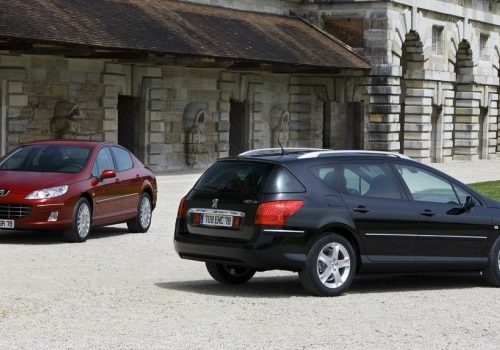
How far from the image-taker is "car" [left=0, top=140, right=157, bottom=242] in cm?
1716

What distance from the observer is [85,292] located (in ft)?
41.0

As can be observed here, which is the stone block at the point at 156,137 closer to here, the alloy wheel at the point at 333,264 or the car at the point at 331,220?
the car at the point at 331,220

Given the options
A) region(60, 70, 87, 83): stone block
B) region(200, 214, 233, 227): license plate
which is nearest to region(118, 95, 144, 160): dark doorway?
region(60, 70, 87, 83): stone block

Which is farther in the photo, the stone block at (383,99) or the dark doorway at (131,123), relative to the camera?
the stone block at (383,99)

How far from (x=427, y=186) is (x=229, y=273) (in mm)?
2151

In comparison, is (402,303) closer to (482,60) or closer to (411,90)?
(411,90)

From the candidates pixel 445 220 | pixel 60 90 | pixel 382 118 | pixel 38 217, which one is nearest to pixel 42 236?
pixel 38 217

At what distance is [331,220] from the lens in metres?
12.5

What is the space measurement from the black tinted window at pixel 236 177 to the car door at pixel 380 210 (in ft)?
2.64

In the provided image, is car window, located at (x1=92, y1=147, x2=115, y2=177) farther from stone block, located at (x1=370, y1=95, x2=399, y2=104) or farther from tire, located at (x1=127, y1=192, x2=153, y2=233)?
stone block, located at (x1=370, y1=95, x2=399, y2=104)

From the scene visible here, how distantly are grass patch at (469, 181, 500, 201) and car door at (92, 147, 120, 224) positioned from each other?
39.7 ft

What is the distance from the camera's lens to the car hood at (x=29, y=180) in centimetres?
1725

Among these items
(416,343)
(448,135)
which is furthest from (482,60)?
(416,343)


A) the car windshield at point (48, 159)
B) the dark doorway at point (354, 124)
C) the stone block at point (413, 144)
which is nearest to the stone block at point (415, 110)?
the stone block at point (413, 144)
